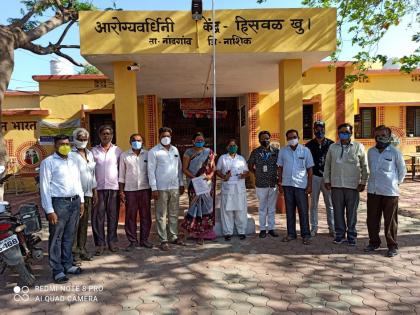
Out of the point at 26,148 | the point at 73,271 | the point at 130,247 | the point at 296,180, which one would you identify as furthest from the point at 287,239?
the point at 26,148

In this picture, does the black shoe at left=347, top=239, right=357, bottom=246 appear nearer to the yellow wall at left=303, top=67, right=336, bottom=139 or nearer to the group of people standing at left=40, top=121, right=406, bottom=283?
the group of people standing at left=40, top=121, right=406, bottom=283

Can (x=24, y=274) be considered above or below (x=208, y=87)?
below

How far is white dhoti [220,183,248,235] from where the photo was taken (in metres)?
5.58

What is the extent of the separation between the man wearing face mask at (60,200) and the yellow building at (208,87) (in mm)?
2805

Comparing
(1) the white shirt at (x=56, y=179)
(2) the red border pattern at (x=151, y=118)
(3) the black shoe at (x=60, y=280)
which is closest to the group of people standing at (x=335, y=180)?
(1) the white shirt at (x=56, y=179)

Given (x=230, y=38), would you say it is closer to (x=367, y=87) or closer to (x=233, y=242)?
(x=233, y=242)

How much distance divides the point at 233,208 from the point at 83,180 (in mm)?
2273

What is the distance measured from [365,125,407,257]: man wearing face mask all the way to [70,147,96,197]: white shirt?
144 inches

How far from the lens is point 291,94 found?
716cm

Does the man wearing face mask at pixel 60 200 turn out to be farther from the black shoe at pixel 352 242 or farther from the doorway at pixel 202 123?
the doorway at pixel 202 123

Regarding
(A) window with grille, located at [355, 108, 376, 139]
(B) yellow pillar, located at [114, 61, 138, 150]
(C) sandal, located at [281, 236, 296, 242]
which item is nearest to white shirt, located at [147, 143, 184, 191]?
(C) sandal, located at [281, 236, 296, 242]

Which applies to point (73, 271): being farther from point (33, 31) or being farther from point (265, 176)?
point (33, 31)

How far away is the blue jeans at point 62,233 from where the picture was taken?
4035mm

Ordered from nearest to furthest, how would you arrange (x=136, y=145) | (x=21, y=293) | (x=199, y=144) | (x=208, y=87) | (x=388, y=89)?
(x=21, y=293), (x=136, y=145), (x=199, y=144), (x=208, y=87), (x=388, y=89)
